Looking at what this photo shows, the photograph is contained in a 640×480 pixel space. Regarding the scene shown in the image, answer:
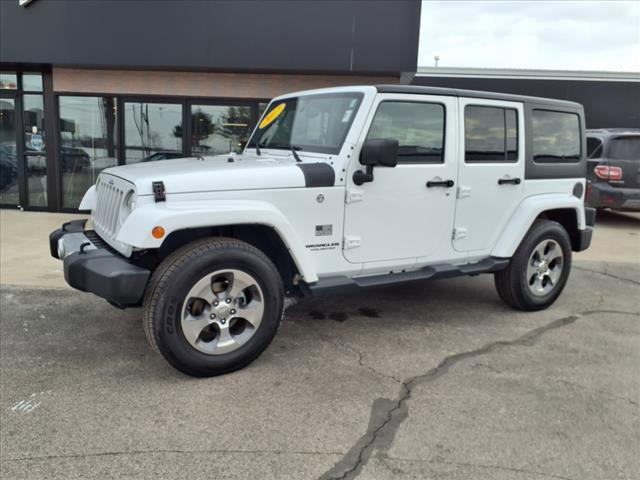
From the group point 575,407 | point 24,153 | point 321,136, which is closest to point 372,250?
point 321,136

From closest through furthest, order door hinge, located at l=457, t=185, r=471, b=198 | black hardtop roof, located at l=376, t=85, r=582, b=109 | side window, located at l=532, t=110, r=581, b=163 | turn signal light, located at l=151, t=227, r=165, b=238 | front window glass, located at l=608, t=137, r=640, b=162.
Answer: turn signal light, located at l=151, t=227, r=165, b=238
black hardtop roof, located at l=376, t=85, r=582, b=109
door hinge, located at l=457, t=185, r=471, b=198
side window, located at l=532, t=110, r=581, b=163
front window glass, located at l=608, t=137, r=640, b=162

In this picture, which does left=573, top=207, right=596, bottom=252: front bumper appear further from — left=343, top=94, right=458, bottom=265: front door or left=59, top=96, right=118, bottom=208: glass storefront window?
left=59, top=96, right=118, bottom=208: glass storefront window

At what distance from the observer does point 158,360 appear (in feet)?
12.4

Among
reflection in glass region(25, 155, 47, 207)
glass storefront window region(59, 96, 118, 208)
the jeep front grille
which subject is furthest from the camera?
reflection in glass region(25, 155, 47, 207)

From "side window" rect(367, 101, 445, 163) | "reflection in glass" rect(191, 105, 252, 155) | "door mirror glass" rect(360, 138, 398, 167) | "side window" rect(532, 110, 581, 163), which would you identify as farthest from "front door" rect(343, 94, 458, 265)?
"reflection in glass" rect(191, 105, 252, 155)

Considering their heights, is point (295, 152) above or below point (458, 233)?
above

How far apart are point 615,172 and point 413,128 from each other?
7340mm

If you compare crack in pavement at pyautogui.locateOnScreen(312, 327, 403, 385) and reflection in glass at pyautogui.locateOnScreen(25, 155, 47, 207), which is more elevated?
reflection in glass at pyautogui.locateOnScreen(25, 155, 47, 207)

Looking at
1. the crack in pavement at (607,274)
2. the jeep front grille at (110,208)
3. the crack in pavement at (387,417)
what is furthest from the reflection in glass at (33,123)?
the crack in pavement at (607,274)

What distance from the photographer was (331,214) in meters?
3.81

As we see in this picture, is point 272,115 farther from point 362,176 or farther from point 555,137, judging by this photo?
point 555,137

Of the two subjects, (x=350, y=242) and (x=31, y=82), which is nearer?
(x=350, y=242)

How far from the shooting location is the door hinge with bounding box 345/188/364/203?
3854 millimetres

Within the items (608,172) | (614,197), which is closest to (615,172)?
(608,172)
